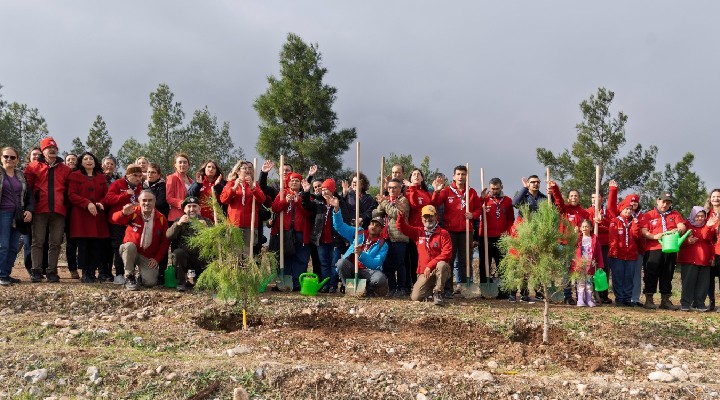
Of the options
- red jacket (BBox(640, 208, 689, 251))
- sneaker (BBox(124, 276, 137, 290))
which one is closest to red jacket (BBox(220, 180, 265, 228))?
sneaker (BBox(124, 276, 137, 290))

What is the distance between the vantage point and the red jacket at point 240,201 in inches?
388

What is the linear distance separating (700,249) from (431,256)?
501 cm

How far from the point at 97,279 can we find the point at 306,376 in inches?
242

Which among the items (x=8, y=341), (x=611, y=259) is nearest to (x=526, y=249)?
(x=611, y=259)

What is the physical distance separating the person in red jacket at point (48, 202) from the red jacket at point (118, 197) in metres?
0.68

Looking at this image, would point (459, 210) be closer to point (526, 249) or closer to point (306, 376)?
point (526, 249)

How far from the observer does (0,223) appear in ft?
30.5

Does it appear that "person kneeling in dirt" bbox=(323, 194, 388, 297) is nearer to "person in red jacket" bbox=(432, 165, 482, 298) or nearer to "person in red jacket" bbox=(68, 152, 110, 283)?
"person in red jacket" bbox=(432, 165, 482, 298)

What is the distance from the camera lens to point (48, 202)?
9.64 meters

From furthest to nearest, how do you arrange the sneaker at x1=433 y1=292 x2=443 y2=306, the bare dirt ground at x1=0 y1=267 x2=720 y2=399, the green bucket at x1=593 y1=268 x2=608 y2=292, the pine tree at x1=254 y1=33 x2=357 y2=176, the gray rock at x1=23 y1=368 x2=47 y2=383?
the pine tree at x1=254 y1=33 x2=357 y2=176
the green bucket at x1=593 y1=268 x2=608 y2=292
the sneaker at x1=433 y1=292 x2=443 y2=306
the gray rock at x1=23 y1=368 x2=47 y2=383
the bare dirt ground at x1=0 y1=267 x2=720 y2=399

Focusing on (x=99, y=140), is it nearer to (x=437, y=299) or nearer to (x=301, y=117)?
(x=301, y=117)

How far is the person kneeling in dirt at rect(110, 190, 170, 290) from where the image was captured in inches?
374

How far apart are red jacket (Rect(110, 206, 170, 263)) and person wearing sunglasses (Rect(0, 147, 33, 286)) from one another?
4.37ft

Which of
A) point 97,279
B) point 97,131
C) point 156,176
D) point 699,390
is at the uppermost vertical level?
point 97,131
